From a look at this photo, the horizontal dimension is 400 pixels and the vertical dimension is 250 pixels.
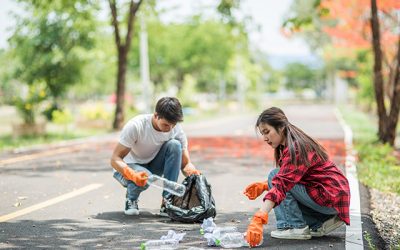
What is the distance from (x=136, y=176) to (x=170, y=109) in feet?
2.34

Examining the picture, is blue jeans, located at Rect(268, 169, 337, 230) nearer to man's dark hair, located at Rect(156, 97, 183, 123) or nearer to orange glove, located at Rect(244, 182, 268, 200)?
orange glove, located at Rect(244, 182, 268, 200)

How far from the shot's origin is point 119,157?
5.91m

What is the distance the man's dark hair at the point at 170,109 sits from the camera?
559cm

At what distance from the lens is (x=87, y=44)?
21562 millimetres

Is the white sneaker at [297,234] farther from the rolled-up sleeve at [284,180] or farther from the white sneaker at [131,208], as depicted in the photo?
the white sneaker at [131,208]

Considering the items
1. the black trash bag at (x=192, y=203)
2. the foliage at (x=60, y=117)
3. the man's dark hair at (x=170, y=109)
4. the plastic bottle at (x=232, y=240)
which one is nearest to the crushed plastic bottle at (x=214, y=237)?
the plastic bottle at (x=232, y=240)

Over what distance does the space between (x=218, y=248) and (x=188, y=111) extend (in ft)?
102

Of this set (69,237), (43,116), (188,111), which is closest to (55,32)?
(43,116)

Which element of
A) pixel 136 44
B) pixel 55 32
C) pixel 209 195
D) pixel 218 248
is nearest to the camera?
pixel 218 248

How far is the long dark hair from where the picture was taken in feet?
15.6

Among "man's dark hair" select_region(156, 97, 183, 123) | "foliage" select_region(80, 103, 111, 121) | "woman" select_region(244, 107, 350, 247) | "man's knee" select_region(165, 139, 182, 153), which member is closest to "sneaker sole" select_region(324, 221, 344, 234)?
"woman" select_region(244, 107, 350, 247)

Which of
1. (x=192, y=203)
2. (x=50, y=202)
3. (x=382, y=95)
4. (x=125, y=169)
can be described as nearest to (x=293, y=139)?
(x=192, y=203)

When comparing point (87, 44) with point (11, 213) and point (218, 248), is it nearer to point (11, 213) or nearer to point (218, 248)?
point (11, 213)

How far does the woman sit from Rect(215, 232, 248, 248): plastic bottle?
18cm
